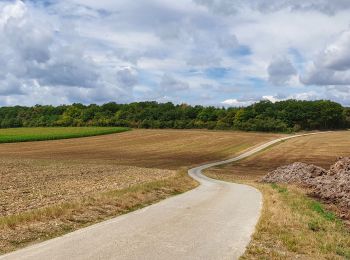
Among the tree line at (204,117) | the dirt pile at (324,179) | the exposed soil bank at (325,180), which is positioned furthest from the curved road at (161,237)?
the tree line at (204,117)

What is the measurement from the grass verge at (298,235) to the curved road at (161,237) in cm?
45

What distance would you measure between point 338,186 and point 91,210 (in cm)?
1537

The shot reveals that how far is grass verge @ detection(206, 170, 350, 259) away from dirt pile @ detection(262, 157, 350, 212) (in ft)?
12.9

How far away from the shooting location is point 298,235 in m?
13.8

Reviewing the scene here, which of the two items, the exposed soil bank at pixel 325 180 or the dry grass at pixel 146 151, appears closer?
the exposed soil bank at pixel 325 180

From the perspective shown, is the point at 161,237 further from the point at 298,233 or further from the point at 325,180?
the point at 325,180

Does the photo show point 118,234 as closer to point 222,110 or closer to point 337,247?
point 337,247

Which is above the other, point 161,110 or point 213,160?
point 161,110

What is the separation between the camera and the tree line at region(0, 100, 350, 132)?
164250 millimetres

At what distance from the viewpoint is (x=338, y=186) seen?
26578mm

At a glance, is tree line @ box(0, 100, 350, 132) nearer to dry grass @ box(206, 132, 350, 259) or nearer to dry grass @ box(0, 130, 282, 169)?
dry grass @ box(0, 130, 282, 169)

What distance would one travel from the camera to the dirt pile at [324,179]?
2469 centimetres

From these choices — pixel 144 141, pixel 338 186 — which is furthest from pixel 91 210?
pixel 144 141

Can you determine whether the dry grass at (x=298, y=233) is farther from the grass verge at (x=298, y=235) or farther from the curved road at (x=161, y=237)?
the curved road at (x=161, y=237)
